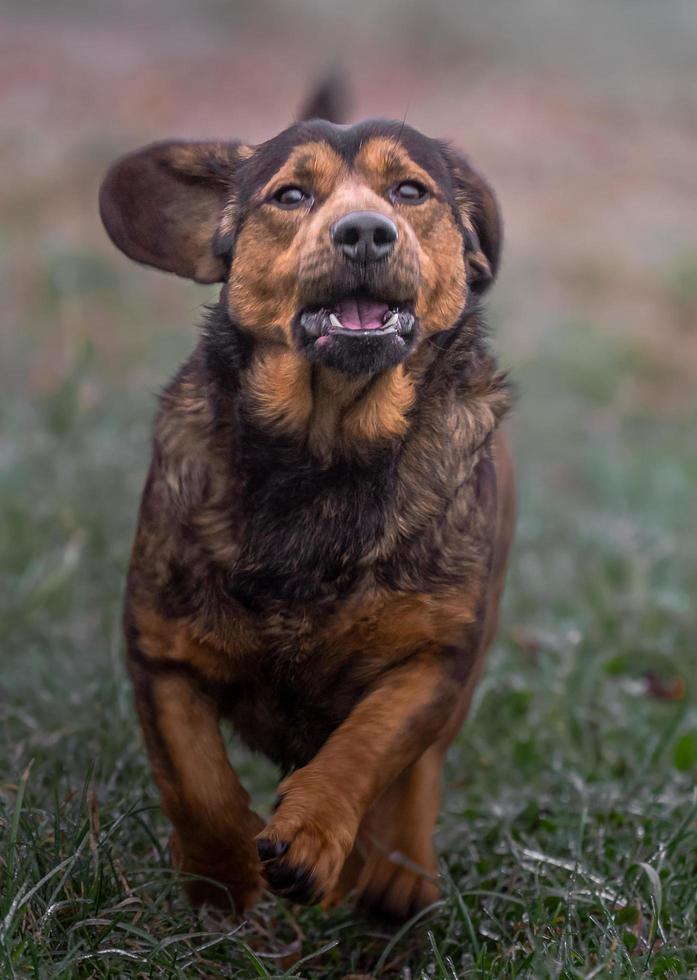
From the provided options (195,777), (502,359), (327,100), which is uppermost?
(327,100)

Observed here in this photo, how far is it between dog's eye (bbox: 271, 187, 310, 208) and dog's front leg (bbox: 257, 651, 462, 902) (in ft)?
3.57

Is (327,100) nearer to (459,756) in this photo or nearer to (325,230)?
(325,230)

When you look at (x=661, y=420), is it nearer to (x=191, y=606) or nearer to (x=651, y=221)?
(x=651, y=221)

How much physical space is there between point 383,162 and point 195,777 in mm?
1481

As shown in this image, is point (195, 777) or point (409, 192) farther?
point (409, 192)

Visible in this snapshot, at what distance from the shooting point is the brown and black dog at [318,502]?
318cm

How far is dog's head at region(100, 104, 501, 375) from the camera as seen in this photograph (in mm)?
3125

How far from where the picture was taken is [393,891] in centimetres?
347

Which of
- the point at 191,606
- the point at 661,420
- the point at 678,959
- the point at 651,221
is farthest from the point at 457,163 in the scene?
the point at 651,221

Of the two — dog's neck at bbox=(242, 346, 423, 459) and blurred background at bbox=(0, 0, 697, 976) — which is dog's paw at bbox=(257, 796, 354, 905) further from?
dog's neck at bbox=(242, 346, 423, 459)

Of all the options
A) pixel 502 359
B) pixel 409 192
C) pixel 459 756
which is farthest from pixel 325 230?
pixel 502 359

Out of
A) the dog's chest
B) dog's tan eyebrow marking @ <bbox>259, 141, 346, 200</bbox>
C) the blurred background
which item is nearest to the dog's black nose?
dog's tan eyebrow marking @ <bbox>259, 141, 346, 200</bbox>

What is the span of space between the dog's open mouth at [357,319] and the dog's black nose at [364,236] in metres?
0.12

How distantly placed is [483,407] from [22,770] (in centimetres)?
153
